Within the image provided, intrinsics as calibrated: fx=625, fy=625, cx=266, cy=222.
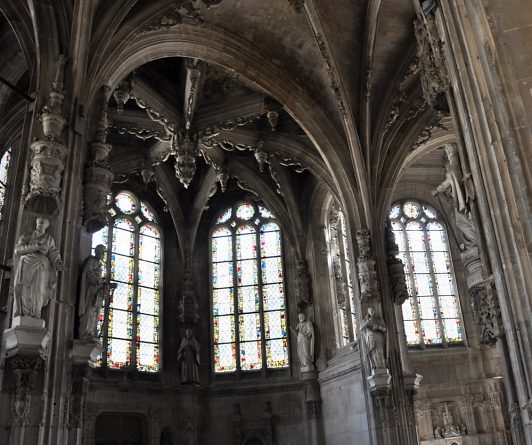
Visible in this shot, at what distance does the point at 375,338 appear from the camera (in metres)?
13.7

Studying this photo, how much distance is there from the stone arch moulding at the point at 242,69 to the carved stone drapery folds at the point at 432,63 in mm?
5424

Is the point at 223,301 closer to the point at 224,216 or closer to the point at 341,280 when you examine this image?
the point at 224,216

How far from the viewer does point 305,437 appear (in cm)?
1712

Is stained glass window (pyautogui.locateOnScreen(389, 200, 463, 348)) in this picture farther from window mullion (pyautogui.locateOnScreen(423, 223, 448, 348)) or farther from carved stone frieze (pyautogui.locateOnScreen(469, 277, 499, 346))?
carved stone frieze (pyautogui.locateOnScreen(469, 277, 499, 346))

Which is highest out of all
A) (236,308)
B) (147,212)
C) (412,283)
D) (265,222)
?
(147,212)

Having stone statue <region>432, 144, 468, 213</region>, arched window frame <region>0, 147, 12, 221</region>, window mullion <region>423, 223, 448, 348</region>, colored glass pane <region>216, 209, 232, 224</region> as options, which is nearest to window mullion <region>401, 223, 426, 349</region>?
window mullion <region>423, 223, 448, 348</region>

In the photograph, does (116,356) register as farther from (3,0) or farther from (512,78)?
(512,78)

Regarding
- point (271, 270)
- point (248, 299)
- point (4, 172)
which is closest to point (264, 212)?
point (271, 270)

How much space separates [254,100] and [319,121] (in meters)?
1.68

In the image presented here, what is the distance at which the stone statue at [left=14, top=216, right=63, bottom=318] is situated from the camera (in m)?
7.96

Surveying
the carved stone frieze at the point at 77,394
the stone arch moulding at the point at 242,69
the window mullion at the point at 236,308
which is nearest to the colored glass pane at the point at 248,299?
the window mullion at the point at 236,308

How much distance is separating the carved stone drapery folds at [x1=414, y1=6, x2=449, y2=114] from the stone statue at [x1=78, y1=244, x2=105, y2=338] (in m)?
5.47

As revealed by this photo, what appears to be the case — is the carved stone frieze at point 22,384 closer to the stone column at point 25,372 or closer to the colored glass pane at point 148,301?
the stone column at point 25,372

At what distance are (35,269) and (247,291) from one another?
11.3 meters
